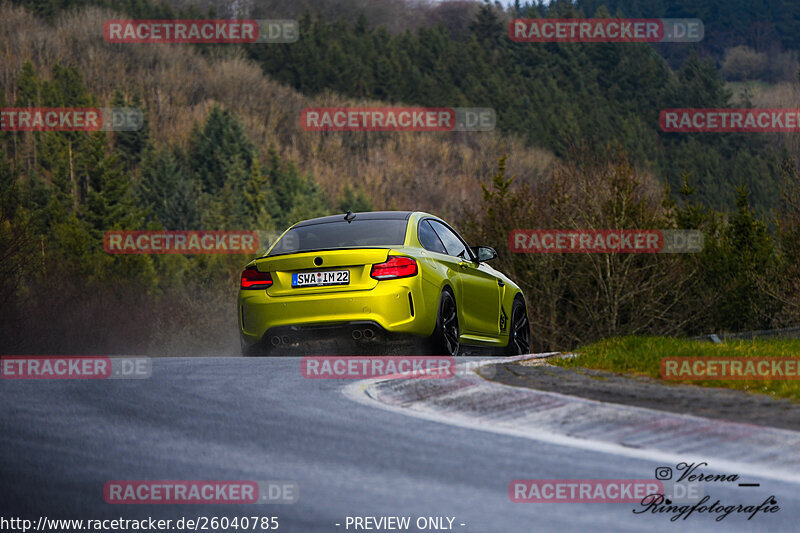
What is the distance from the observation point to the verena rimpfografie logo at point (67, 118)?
10509cm

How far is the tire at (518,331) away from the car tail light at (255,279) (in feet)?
12.3

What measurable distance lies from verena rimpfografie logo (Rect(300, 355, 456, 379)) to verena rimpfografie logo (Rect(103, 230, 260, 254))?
2460 inches

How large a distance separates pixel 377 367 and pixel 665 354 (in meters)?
2.49

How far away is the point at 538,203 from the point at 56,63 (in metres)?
94.9

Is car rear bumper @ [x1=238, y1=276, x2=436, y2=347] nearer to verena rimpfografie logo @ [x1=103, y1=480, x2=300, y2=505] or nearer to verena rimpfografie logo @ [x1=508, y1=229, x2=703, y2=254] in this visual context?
verena rimpfografie logo @ [x1=103, y1=480, x2=300, y2=505]

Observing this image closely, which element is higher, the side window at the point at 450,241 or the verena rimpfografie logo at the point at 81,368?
the side window at the point at 450,241

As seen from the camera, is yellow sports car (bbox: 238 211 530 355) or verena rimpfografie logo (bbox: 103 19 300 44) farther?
verena rimpfografie logo (bbox: 103 19 300 44)

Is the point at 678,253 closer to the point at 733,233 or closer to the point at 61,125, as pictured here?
the point at 733,233

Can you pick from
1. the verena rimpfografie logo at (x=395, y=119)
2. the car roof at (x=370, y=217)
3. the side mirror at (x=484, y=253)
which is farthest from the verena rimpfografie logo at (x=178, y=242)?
the car roof at (x=370, y=217)

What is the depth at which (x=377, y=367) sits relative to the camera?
923cm

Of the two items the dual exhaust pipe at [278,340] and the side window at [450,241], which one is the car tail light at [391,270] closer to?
the dual exhaust pipe at [278,340]

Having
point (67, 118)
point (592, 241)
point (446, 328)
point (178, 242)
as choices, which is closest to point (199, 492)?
point (446, 328)

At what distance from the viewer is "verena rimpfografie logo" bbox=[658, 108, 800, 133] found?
14088 cm

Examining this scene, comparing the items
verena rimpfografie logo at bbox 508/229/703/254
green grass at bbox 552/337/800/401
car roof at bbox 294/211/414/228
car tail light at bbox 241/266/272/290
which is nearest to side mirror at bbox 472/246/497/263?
car roof at bbox 294/211/414/228
